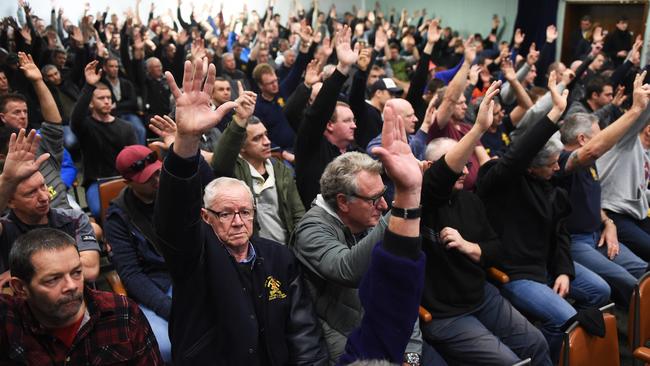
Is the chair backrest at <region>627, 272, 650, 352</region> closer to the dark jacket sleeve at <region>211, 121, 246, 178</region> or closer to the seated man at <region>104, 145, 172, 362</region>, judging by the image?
the dark jacket sleeve at <region>211, 121, 246, 178</region>

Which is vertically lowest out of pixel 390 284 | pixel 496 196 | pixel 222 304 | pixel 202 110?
pixel 496 196

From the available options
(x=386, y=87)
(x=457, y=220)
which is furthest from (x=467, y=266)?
(x=386, y=87)

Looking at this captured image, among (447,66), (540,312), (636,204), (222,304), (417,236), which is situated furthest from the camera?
(447,66)

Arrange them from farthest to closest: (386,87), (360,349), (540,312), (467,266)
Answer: (386,87), (540,312), (467,266), (360,349)

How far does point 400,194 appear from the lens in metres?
1.22

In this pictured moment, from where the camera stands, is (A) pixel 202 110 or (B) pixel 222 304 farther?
(B) pixel 222 304

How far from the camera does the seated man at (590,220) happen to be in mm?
3018

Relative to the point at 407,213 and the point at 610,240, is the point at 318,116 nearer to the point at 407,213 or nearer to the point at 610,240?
the point at 407,213

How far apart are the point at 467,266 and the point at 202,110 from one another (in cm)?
151

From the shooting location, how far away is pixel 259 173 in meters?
2.91

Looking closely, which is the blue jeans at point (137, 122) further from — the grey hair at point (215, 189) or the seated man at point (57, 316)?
the seated man at point (57, 316)

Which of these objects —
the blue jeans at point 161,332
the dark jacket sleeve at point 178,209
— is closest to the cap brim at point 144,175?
the blue jeans at point 161,332

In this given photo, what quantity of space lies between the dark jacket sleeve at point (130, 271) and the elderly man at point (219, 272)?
0.69 metres

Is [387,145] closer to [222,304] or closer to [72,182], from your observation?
[222,304]
